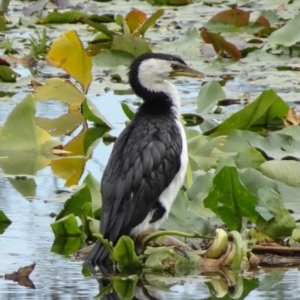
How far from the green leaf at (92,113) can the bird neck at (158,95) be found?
1.54m

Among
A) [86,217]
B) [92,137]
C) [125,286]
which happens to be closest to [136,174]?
[86,217]

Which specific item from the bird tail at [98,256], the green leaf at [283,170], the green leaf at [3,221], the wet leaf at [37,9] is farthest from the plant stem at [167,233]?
the wet leaf at [37,9]

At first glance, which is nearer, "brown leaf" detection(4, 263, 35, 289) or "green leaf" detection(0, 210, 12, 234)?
"brown leaf" detection(4, 263, 35, 289)

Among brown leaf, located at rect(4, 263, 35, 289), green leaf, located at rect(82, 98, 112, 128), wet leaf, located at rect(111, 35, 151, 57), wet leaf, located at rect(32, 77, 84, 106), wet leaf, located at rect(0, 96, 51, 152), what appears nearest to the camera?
brown leaf, located at rect(4, 263, 35, 289)

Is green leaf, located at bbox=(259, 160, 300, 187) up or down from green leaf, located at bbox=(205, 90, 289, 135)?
up

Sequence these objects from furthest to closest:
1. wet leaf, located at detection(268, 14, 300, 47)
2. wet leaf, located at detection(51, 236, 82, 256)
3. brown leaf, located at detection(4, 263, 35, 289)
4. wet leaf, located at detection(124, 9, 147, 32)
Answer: wet leaf, located at detection(124, 9, 147, 32) < wet leaf, located at detection(268, 14, 300, 47) < wet leaf, located at detection(51, 236, 82, 256) < brown leaf, located at detection(4, 263, 35, 289)

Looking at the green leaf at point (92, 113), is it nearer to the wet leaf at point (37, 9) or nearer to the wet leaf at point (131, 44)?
the wet leaf at point (131, 44)

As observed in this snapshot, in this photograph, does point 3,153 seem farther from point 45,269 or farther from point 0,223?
point 45,269

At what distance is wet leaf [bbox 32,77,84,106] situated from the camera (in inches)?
344

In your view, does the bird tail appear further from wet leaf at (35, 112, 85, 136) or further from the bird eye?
wet leaf at (35, 112, 85, 136)

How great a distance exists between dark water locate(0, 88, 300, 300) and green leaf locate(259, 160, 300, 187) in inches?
45.9

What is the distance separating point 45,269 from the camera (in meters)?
5.82

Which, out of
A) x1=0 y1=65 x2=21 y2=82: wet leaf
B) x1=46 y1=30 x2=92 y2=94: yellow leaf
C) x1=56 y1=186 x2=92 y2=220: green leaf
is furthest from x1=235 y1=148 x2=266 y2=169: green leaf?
x1=0 y1=65 x2=21 y2=82: wet leaf

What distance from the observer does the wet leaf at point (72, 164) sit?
7711mm
